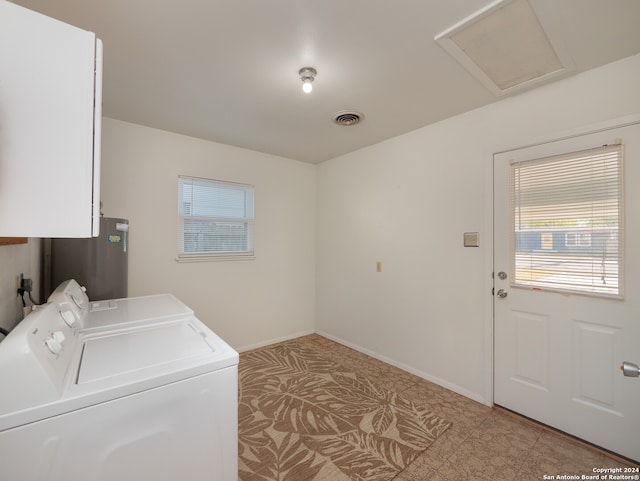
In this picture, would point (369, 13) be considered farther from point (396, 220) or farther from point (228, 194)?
point (228, 194)

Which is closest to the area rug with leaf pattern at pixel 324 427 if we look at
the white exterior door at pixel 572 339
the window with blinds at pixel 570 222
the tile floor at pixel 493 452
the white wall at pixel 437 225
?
the tile floor at pixel 493 452

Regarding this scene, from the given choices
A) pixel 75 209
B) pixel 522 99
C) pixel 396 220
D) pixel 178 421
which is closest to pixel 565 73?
pixel 522 99

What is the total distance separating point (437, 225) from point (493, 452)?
1741 millimetres

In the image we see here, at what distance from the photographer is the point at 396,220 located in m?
3.06

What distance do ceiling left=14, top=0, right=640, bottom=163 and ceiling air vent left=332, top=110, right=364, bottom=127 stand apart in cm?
7

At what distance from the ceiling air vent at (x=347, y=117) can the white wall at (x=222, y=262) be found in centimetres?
135

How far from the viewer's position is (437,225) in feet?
8.83

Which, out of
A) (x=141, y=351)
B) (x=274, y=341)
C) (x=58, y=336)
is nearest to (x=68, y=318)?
(x=58, y=336)

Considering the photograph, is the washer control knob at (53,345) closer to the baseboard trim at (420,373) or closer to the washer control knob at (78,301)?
the washer control knob at (78,301)

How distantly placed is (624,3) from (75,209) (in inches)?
95.5

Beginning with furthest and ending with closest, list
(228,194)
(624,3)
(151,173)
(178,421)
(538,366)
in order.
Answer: (228,194), (151,173), (538,366), (624,3), (178,421)

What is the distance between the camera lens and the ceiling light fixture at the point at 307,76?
73.2 inches

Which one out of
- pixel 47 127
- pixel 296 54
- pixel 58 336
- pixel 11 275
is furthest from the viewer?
pixel 296 54

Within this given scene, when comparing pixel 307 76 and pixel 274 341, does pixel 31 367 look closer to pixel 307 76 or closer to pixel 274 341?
pixel 307 76
